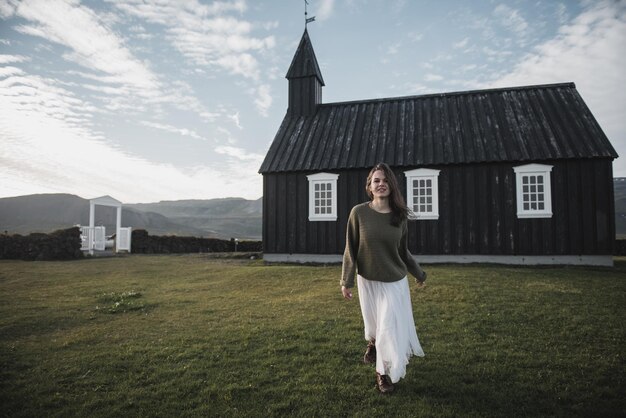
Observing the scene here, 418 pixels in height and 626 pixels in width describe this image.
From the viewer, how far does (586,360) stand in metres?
5.00

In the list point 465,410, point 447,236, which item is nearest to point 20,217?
point 447,236

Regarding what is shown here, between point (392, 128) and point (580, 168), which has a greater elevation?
point (392, 128)

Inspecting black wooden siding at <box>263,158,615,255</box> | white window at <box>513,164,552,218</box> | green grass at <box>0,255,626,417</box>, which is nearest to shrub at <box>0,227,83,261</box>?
green grass at <box>0,255,626,417</box>

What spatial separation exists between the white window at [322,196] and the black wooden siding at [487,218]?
0.25 metres

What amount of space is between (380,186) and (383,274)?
1.01 metres

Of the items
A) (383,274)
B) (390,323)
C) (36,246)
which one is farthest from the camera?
(36,246)

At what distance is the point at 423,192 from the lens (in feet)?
51.9

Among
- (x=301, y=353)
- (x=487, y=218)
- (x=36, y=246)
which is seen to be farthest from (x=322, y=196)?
(x=36, y=246)

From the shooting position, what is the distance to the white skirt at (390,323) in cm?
404

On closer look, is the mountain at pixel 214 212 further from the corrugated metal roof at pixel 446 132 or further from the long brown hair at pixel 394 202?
the long brown hair at pixel 394 202

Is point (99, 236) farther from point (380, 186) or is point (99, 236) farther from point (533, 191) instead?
point (380, 186)

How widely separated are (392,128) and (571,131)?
6985mm

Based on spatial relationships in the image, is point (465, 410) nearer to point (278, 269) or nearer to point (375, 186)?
point (375, 186)

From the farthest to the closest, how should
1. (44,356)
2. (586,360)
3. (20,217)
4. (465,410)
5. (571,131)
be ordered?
(20,217)
(571,131)
(44,356)
(586,360)
(465,410)
